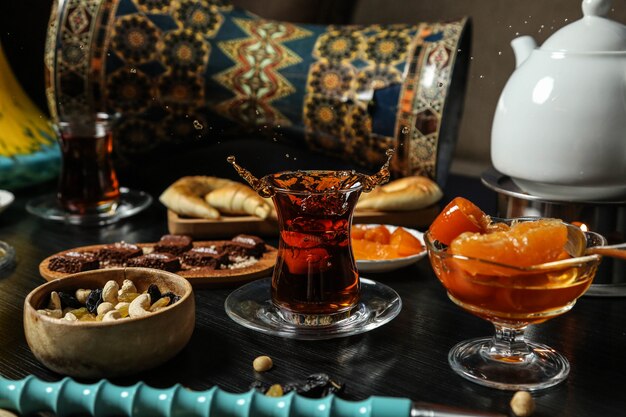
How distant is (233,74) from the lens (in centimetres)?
145

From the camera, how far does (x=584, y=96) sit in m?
0.87

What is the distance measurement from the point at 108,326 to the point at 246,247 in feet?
1.16

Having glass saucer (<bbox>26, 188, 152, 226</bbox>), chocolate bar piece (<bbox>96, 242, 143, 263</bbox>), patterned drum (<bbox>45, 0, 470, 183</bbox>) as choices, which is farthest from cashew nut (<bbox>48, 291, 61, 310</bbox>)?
patterned drum (<bbox>45, 0, 470, 183</bbox>)

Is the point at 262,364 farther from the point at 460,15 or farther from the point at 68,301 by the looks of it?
the point at 460,15

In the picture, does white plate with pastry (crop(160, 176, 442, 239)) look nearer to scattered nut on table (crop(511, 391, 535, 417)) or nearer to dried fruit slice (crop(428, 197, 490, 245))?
dried fruit slice (crop(428, 197, 490, 245))

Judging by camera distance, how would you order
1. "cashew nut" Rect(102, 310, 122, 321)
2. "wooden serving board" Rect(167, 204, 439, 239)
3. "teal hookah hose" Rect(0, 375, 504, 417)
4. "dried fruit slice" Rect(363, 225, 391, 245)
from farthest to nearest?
"wooden serving board" Rect(167, 204, 439, 239), "dried fruit slice" Rect(363, 225, 391, 245), "cashew nut" Rect(102, 310, 122, 321), "teal hookah hose" Rect(0, 375, 504, 417)

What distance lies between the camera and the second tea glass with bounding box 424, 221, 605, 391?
0.66 meters

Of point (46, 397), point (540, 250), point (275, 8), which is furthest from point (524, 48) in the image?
point (275, 8)

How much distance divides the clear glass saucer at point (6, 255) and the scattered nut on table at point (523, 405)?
2.14ft

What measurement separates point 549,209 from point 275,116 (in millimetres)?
660

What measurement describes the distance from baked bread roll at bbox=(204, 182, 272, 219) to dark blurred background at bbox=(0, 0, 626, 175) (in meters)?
0.64

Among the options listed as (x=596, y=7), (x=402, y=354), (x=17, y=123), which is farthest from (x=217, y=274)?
(x=17, y=123)

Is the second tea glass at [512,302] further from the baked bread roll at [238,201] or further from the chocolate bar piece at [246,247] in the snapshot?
the baked bread roll at [238,201]

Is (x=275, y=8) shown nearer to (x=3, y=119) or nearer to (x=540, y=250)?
(x=3, y=119)
